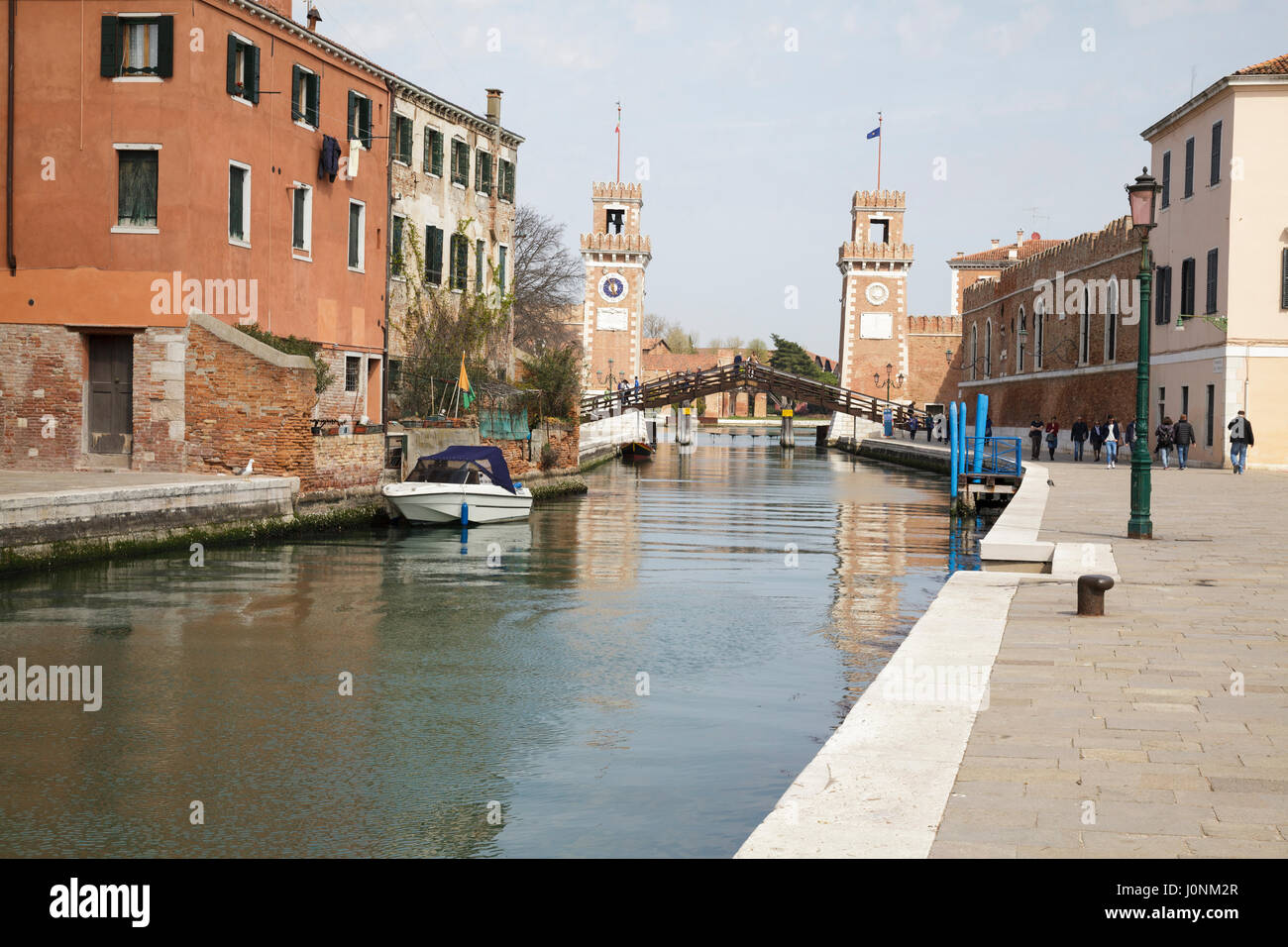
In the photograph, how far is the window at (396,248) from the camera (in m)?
29.2

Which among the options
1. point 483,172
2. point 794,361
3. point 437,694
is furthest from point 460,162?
point 794,361

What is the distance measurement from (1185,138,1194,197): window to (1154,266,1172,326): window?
90.1 inches

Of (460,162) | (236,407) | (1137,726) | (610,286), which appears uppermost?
(610,286)

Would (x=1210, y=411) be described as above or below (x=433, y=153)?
below

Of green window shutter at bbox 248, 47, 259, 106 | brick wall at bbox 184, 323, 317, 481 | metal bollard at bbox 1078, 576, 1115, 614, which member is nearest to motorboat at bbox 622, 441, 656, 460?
green window shutter at bbox 248, 47, 259, 106

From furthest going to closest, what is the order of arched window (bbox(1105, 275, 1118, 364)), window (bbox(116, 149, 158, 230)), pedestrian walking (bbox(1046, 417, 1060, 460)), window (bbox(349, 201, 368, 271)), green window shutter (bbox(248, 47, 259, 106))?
pedestrian walking (bbox(1046, 417, 1060, 460)) → arched window (bbox(1105, 275, 1118, 364)) → window (bbox(349, 201, 368, 271)) → green window shutter (bbox(248, 47, 259, 106)) → window (bbox(116, 149, 158, 230))

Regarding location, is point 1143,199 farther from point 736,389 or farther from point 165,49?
point 736,389

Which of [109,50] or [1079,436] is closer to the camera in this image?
[109,50]

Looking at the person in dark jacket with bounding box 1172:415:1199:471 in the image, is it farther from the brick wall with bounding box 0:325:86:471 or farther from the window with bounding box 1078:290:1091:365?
the brick wall with bounding box 0:325:86:471

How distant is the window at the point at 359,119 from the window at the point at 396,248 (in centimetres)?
224

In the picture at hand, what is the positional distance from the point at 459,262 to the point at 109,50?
12.8 metres

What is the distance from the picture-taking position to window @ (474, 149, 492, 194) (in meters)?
34.4

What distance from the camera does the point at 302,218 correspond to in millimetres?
25172

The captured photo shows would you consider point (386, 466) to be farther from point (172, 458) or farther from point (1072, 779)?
point (1072, 779)
